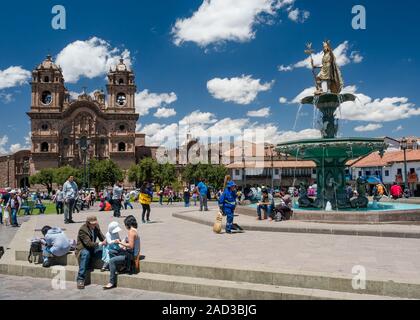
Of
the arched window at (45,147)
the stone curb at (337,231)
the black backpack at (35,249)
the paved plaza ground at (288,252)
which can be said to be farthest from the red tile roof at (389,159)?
the arched window at (45,147)

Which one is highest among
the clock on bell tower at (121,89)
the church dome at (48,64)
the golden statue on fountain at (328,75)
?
the church dome at (48,64)

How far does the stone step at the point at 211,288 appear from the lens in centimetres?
540

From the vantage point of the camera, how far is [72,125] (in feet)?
237

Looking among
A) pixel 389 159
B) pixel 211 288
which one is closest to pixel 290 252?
pixel 211 288

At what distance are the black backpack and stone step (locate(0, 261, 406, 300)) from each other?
595mm

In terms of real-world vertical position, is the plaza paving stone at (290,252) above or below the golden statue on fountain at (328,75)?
below

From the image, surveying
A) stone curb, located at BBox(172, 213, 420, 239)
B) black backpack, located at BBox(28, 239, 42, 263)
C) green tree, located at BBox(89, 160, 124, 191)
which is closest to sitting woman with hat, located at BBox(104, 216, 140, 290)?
black backpack, located at BBox(28, 239, 42, 263)

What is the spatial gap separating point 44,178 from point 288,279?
65.1 meters

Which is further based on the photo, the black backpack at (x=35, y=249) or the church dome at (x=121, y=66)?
the church dome at (x=121, y=66)

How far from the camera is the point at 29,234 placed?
11156 mm

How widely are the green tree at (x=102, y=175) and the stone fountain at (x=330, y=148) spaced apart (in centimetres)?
4351

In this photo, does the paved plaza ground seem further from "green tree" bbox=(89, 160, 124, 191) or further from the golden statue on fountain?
"green tree" bbox=(89, 160, 124, 191)

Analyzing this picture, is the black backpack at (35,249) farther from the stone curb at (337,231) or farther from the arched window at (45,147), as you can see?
the arched window at (45,147)
